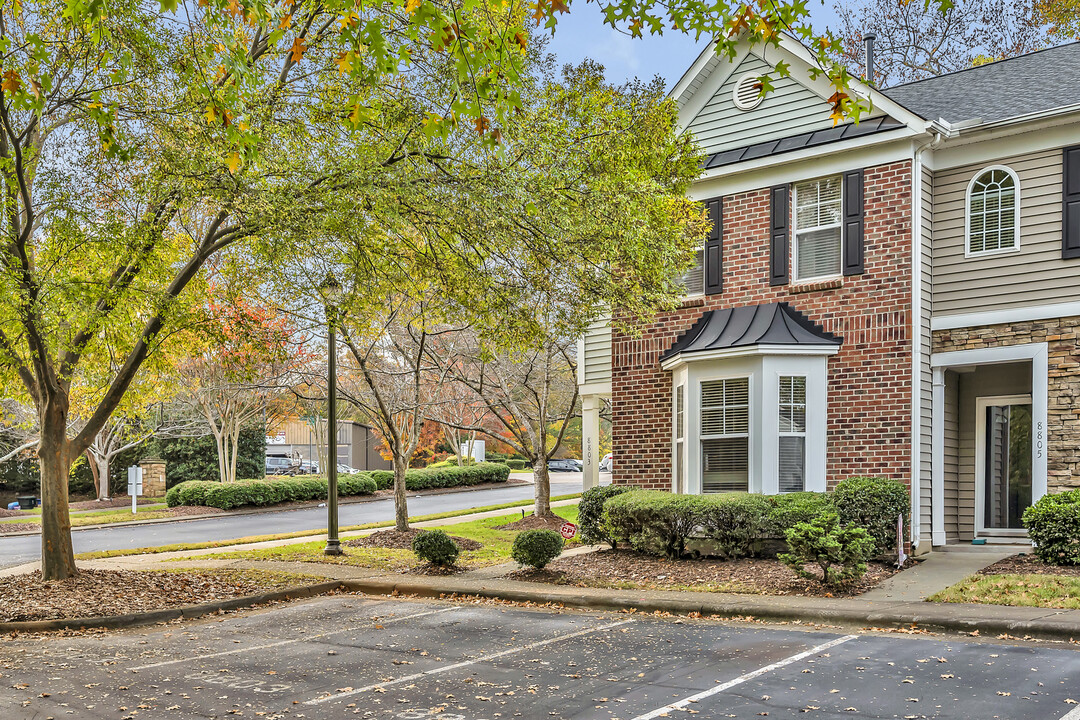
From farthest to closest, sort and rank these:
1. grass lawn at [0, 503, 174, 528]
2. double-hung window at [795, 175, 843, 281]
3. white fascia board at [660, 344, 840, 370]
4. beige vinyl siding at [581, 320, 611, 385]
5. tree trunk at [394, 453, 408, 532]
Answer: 1. grass lawn at [0, 503, 174, 528]
2. beige vinyl siding at [581, 320, 611, 385]
3. tree trunk at [394, 453, 408, 532]
4. double-hung window at [795, 175, 843, 281]
5. white fascia board at [660, 344, 840, 370]

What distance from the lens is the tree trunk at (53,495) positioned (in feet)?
41.0

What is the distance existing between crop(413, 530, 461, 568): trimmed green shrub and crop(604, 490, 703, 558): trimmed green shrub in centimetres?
244

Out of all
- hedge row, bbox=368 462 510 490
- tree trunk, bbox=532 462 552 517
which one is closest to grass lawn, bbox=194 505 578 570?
tree trunk, bbox=532 462 552 517

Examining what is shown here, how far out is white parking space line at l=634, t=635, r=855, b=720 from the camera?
21.4ft

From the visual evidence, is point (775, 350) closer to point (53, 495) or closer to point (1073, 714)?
point (1073, 714)

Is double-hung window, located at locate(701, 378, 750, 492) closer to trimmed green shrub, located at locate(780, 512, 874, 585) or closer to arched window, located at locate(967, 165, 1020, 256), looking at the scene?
trimmed green shrub, located at locate(780, 512, 874, 585)

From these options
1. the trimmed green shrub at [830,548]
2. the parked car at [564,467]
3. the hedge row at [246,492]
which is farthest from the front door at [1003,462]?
the parked car at [564,467]

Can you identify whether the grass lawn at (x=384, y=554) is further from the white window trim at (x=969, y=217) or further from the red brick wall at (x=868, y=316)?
the white window trim at (x=969, y=217)

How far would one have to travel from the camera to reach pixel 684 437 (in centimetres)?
1523

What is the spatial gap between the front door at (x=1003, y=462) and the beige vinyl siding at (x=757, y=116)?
5171mm

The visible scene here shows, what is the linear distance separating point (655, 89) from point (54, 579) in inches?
433

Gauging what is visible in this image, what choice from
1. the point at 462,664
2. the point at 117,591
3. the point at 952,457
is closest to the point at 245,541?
the point at 117,591

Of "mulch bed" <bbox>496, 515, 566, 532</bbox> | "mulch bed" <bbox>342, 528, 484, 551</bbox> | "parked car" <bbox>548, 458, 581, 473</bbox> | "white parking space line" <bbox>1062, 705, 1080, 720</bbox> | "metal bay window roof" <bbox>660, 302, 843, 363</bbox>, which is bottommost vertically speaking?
"parked car" <bbox>548, 458, 581, 473</bbox>

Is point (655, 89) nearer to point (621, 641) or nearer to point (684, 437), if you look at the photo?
point (684, 437)
